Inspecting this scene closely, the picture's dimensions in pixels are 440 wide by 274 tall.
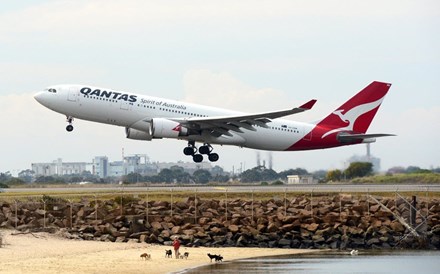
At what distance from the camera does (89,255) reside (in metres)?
47.0

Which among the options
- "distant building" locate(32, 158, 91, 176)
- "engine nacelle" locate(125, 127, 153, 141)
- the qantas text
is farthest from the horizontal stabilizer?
"distant building" locate(32, 158, 91, 176)

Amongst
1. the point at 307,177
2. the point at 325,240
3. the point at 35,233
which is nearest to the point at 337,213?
the point at 325,240

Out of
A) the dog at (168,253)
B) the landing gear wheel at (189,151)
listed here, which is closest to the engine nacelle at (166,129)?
the landing gear wheel at (189,151)

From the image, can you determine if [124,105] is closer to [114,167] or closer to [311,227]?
[311,227]

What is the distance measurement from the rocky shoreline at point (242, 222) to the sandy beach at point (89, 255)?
5.49 ft

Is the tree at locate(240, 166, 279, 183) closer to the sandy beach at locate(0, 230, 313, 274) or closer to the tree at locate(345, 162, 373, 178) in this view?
the tree at locate(345, 162, 373, 178)

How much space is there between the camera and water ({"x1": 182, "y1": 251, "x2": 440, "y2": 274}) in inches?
1732

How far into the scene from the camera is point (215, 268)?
44.4m

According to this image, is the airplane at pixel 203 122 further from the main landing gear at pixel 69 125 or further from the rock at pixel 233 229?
the rock at pixel 233 229

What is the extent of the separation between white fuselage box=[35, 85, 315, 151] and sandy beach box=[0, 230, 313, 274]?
16657 millimetres

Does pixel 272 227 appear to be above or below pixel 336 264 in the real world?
above

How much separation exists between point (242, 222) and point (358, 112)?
913 inches

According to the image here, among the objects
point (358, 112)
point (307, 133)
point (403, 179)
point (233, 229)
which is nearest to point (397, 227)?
point (233, 229)

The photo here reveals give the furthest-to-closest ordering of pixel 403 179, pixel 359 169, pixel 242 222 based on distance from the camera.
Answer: pixel 359 169
pixel 403 179
pixel 242 222
